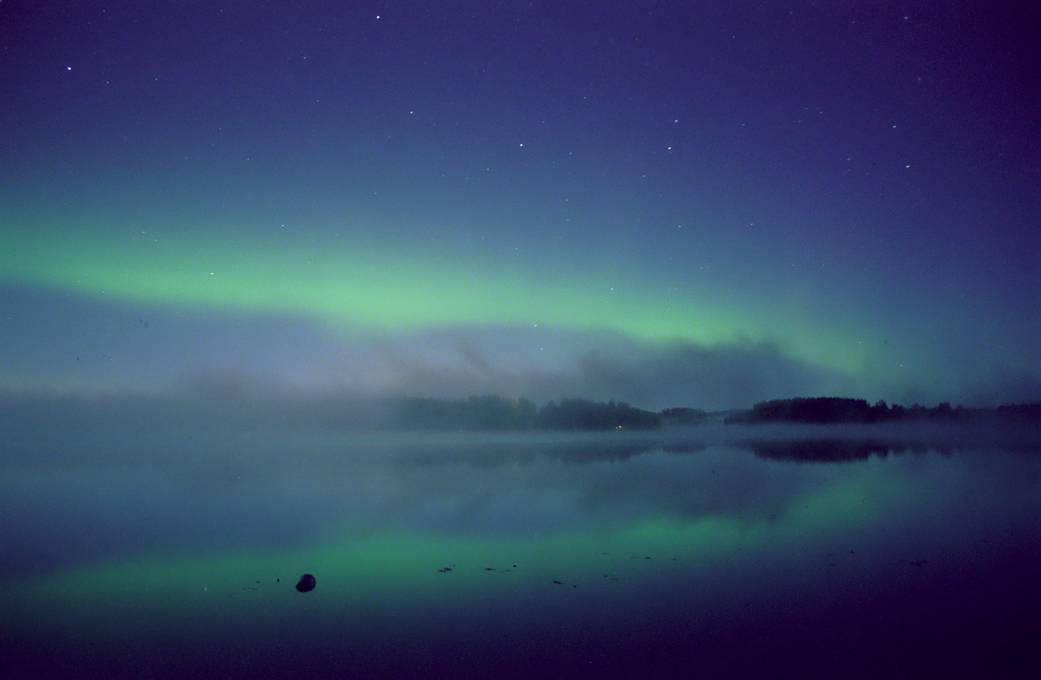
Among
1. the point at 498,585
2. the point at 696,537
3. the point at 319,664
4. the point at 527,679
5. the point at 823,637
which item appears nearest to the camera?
the point at 527,679

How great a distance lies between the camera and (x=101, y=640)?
10234mm

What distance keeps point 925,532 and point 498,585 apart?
44.3ft

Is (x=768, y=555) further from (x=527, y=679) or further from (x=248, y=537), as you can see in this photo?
(x=248, y=537)

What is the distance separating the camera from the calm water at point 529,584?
30.9ft

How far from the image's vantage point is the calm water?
9422 millimetres

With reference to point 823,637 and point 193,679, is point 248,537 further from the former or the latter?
point 823,637

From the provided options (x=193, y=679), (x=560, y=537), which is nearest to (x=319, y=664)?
(x=193, y=679)

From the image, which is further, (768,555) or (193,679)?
(768,555)

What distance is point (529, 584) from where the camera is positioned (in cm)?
1317

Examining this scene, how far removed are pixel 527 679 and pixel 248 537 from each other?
13.0m

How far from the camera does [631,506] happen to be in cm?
2316

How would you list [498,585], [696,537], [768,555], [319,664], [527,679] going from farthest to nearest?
1. [696,537]
2. [768,555]
3. [498,585]
4. [319,664]
5. [527,679]

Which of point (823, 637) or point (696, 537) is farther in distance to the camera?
point (696, 537)

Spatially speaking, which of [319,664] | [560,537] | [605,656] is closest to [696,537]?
[560,537]
